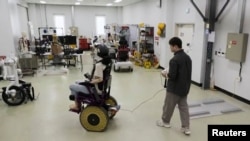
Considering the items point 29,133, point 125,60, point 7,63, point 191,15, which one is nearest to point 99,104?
point 29,133

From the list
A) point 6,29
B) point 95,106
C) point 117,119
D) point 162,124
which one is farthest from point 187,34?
point 6,29

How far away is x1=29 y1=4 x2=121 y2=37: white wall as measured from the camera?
41.7 ft

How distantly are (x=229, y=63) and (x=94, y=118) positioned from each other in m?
3.57

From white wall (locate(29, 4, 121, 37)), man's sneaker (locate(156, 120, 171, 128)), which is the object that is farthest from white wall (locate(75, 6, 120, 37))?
man's sneaker (locate(156, 120, 171, 128))

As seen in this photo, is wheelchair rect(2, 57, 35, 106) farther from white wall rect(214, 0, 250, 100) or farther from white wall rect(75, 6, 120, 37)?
white wall rect(75, 6, 120, 37)

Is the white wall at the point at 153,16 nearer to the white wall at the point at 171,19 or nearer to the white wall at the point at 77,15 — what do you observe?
the white wall at the point at 171,19

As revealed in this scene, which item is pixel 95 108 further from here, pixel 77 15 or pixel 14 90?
pixel 77 15

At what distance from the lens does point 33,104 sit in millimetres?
4504

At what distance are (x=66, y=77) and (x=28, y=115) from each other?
3.04m

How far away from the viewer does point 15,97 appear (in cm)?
448

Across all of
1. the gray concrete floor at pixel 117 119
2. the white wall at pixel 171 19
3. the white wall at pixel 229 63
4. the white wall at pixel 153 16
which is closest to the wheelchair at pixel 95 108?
the gray concrete floor at pixel 117 119

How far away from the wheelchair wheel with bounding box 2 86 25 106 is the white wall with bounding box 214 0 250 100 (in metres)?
4.87

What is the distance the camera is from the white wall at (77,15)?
12699mm

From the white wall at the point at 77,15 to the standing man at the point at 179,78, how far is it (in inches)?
459
